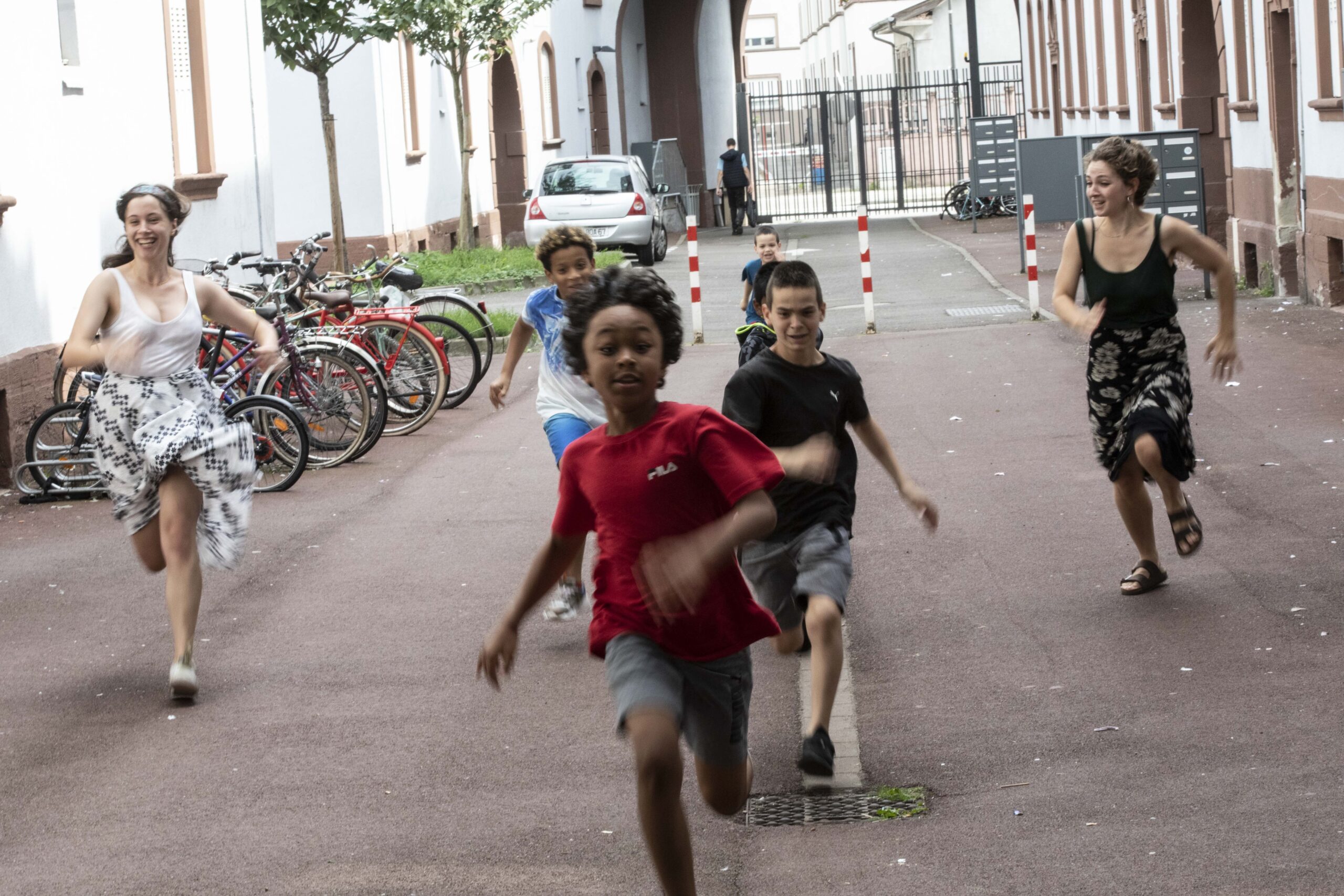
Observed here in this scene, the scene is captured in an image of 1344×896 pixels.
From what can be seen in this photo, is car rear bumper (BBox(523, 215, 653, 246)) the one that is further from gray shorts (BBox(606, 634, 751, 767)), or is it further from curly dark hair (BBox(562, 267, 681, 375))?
gray shorts (BBox(606, 634, 751, 767))

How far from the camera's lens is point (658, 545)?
12.6 feet

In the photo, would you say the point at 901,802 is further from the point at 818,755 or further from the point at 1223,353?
the point at 1223,353

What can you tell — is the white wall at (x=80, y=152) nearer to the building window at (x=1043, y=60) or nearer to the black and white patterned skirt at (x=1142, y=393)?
the black and white patterned skirt at (x=1142, y=393)

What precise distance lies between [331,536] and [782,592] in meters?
4.67

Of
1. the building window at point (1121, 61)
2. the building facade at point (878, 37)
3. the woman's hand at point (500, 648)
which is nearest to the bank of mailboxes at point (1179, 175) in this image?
the building window at point (1121, 61)

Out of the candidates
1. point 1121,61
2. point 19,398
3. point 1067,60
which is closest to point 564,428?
point 19,398

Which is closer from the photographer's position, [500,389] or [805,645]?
[805,645]

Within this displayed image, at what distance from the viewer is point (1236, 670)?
19.8ft

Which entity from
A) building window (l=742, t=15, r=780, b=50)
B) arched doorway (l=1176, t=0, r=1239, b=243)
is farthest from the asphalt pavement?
building window (l=742, t=15, r=780, b=50)

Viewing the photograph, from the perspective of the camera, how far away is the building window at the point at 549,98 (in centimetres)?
4191

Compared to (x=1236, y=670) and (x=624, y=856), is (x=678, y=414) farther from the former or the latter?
(x=1236, y=670)

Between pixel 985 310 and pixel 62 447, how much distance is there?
36.5ft

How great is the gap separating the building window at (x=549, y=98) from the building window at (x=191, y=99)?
24645 mm

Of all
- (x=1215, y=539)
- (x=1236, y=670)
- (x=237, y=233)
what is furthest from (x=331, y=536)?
(x=237, y=233)
